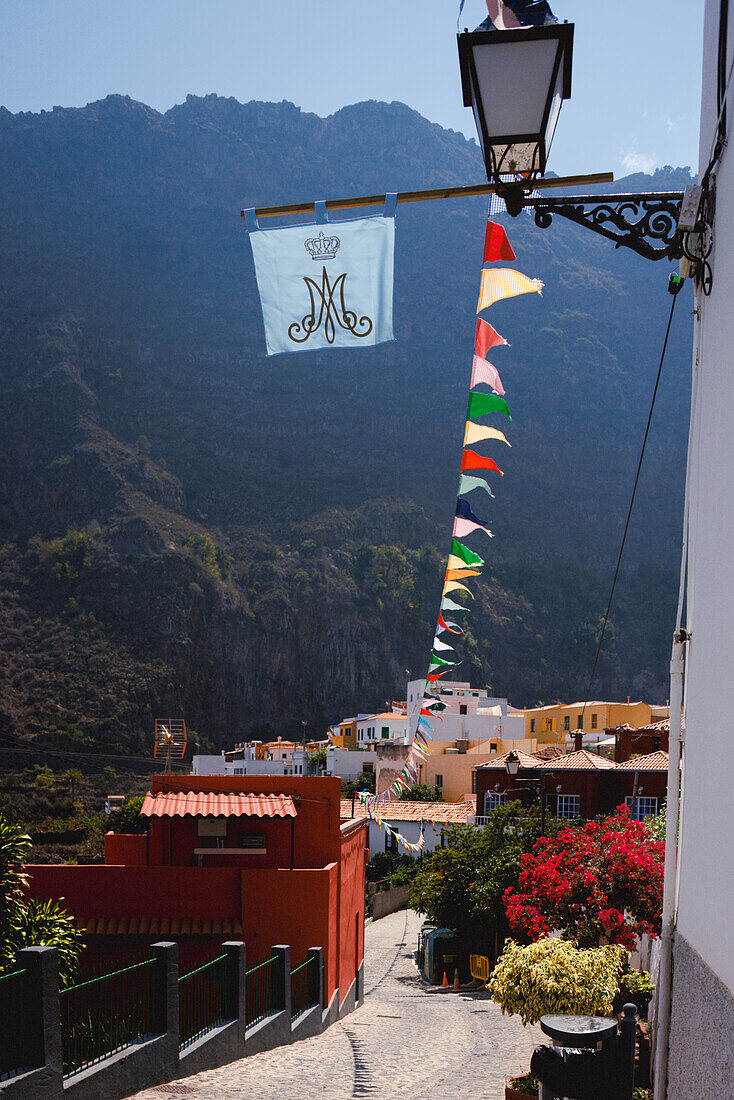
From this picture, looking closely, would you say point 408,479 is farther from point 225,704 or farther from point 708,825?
point 708,825

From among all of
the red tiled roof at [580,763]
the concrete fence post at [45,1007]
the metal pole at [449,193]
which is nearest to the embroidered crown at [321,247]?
the metal pole at [449,193]

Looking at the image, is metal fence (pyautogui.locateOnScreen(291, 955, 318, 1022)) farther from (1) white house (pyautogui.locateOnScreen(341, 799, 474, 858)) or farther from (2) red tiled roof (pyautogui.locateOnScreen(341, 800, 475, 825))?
(2) red tiled roof (pyautogui.locateOnScreen(341, 800, 475, 825))

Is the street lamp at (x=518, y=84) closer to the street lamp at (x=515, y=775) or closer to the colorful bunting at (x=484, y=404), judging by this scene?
the colorful bunting at (x=484, y=404)

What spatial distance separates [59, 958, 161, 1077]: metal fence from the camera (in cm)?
727

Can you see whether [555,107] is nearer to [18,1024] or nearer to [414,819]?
[18,1024]

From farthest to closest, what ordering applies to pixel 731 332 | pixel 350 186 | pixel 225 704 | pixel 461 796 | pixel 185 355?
pixel 350 186, pixel 185 355, pixel 225 704, pixel 461 796, pixel 731 332

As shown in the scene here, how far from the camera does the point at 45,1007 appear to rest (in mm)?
6457

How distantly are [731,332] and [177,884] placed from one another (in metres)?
14.9

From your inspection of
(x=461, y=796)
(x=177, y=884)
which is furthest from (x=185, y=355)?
(x=177, y=884)

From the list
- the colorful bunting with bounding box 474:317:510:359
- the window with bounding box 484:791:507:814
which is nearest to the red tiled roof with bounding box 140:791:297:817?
the colorful bunting with bounding box 474:317:510:359

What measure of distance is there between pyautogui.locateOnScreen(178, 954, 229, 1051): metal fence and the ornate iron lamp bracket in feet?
24.7

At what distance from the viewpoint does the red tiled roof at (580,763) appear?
35719 mm

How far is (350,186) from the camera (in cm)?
19850

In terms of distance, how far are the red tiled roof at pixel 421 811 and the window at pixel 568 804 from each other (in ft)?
26.3
